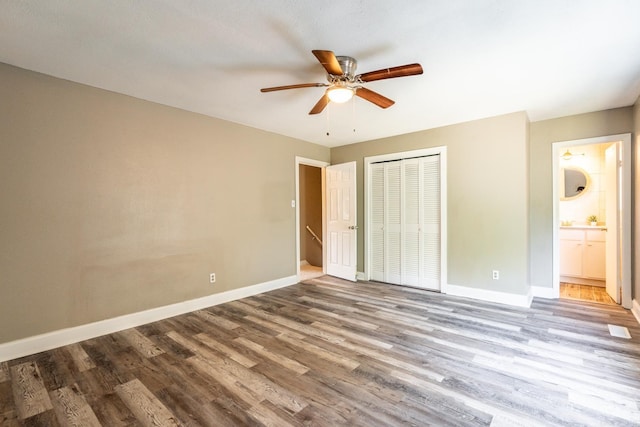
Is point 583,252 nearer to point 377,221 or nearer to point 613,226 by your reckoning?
point 613,226

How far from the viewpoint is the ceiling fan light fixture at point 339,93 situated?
239cm

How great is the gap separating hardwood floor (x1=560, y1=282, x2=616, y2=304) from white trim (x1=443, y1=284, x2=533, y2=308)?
2.50 feet

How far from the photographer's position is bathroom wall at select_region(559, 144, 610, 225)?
4.98 m

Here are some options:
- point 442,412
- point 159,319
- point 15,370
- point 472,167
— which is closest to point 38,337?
point 15,370

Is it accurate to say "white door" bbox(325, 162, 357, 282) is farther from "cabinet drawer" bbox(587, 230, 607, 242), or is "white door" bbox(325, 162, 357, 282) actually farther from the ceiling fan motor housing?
"cabinet drawer" bbox(587, 230, 607, 242)

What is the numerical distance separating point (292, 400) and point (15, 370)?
2296 mm

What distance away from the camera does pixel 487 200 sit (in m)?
3.99

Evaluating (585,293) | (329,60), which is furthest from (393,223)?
(329,60)

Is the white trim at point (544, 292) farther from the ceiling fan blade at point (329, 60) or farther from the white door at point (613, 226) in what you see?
the ceiling fan blade at point (329, 60)

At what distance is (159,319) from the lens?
337cm

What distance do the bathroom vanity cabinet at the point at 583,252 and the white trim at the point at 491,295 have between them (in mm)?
1547

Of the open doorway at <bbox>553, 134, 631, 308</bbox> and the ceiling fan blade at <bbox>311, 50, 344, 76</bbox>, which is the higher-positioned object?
the ceiling fan blade at <bbox>311, 50, 344, 76</bbox>

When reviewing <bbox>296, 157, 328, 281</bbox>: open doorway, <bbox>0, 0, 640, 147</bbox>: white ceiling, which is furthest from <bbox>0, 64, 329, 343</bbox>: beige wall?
<bbox>296, 157, 328, 281</bbox>: open doorway

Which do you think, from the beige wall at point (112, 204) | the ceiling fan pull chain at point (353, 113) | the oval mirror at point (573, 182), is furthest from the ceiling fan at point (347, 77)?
the oval mirror at point (573, 182)
